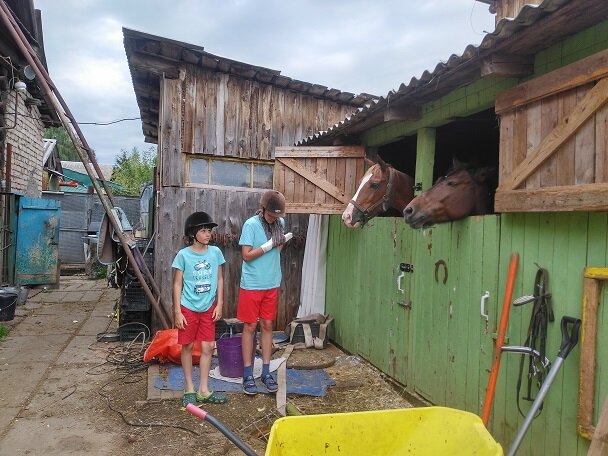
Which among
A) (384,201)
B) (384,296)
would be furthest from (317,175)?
(384,296)

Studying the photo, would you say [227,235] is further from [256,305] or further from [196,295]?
[196,295]

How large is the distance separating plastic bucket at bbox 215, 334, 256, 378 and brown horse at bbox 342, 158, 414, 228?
1828 millimetres

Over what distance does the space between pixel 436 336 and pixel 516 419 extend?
1118 millimetres

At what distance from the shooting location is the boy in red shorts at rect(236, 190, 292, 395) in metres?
4.64

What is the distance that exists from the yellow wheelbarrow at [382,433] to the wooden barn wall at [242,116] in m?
5.37

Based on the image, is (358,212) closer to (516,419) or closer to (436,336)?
(436,336)

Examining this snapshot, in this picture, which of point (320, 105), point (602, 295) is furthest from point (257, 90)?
point (602, 295)

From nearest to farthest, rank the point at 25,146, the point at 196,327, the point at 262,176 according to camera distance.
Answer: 1. the point at 196,327
2. the point at 262,176
3. the point at 25,146

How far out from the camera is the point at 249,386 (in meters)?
4.65

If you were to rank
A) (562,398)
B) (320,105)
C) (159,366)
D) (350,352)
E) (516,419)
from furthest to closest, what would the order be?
(320,105) → (350,352) → (159,366) → (516,419) → (562,398)

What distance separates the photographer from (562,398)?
274 centimetres

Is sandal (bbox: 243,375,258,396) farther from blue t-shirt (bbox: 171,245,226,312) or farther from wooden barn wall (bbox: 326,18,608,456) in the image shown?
wooden barn wall (bbox: 326,18,608,456)

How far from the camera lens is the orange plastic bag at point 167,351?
5395mm

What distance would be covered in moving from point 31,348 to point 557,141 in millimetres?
6645
